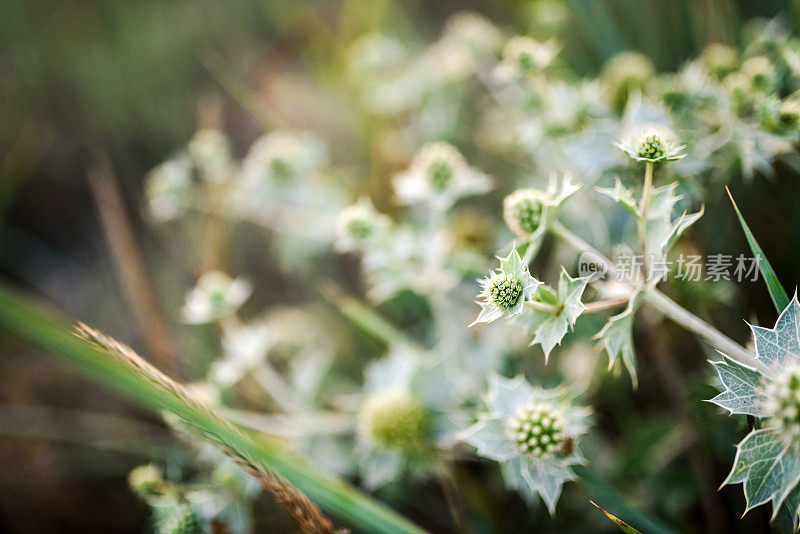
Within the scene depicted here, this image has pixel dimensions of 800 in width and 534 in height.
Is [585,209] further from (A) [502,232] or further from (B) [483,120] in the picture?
(B) [483,120]

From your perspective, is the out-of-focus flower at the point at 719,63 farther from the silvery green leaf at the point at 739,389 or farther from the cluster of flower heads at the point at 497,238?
the silvery green leaf at the point at 739,389

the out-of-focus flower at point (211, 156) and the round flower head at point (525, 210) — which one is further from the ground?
the out-of-focus flower at point (211, 156)

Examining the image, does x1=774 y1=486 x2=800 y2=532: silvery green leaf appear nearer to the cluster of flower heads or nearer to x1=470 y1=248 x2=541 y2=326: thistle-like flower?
the cluster of flower heads

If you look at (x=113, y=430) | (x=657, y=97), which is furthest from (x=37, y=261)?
(x=657, y=97)

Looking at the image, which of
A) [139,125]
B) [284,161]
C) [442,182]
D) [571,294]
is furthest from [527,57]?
[139,125]

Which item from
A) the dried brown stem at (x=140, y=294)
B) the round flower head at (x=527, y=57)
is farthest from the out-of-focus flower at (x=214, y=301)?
the round flower head at (x=527, y=57)

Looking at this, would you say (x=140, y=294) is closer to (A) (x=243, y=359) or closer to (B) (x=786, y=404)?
(A) (x=243, y=359)
